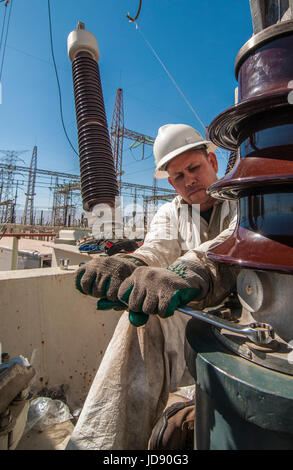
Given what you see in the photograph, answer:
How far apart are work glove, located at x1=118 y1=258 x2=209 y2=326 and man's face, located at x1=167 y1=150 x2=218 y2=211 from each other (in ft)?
4.22

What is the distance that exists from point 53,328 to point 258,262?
81.8 inches

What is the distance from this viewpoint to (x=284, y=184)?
0.79 meters

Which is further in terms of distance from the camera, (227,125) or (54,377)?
(54,377)

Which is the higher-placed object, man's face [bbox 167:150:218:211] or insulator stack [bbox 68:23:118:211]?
insulator stack [bbox 68:23:118:211]

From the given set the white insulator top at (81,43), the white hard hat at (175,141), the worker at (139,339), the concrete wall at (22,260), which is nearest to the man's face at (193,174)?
the white hard hat at (175,141)

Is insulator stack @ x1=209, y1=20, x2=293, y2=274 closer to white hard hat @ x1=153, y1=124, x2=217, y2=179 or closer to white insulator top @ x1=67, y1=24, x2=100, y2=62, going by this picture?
white hard hat @ x1=153, y1=124, x2=217, y2=179

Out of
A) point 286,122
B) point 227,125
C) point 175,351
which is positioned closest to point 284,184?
point 286,122

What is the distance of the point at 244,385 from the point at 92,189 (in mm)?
2369

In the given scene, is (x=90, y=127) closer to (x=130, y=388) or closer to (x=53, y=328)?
(x=53, y=328)

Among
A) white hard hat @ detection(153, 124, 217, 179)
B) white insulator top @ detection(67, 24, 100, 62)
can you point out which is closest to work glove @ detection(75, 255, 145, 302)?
white hard hat @ detection(153, 124, 217, 179)

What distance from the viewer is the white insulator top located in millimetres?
2861

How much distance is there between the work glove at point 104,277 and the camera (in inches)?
43.4
